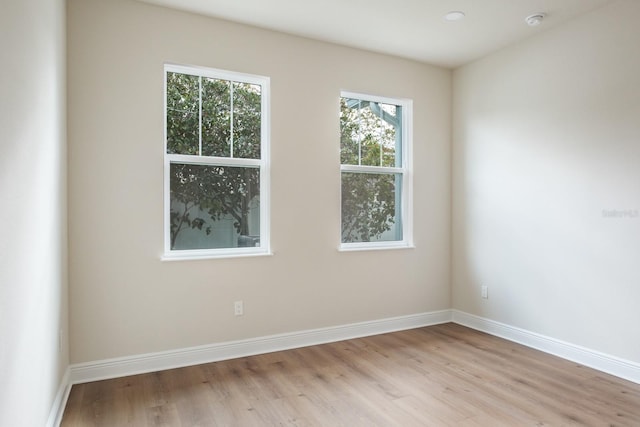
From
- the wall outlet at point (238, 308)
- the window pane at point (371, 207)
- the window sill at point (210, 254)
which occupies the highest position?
the window pane at point (371, 207)

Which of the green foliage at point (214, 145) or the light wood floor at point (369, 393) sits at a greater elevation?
the green foliage at point (214, 145)

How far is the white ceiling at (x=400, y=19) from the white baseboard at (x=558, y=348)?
8.64ft

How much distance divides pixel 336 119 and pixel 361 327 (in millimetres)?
1995

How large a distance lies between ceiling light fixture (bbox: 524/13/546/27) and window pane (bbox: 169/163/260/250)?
2.51 meters

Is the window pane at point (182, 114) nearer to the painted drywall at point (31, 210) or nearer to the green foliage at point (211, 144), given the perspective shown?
the green foliage at point (211, 144)

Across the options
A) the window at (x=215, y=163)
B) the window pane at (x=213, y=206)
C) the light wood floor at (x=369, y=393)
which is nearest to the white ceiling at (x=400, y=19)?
the window at (x=215, y=163)

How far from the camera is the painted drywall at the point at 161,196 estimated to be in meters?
2.84

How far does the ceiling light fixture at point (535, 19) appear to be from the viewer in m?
3.13

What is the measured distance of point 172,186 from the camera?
124 inches

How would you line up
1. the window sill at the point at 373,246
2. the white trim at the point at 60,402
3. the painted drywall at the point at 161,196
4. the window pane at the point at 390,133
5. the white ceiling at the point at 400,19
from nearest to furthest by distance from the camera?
the white trim at the point at 60,402 < the painted drywall at the point at 161,196 < the white ceiling at the point at 400,19 < the window sill at the point at 373,246 < the window pane at the point at 390,133

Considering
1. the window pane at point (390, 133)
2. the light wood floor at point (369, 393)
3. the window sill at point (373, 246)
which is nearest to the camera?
the light wood floor at point (369, 393)

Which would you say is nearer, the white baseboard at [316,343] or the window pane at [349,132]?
the white baseboard at [316,343]

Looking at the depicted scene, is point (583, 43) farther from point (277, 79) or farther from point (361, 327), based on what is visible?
point (361, 327)

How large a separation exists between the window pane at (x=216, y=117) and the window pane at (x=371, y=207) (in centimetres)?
120
